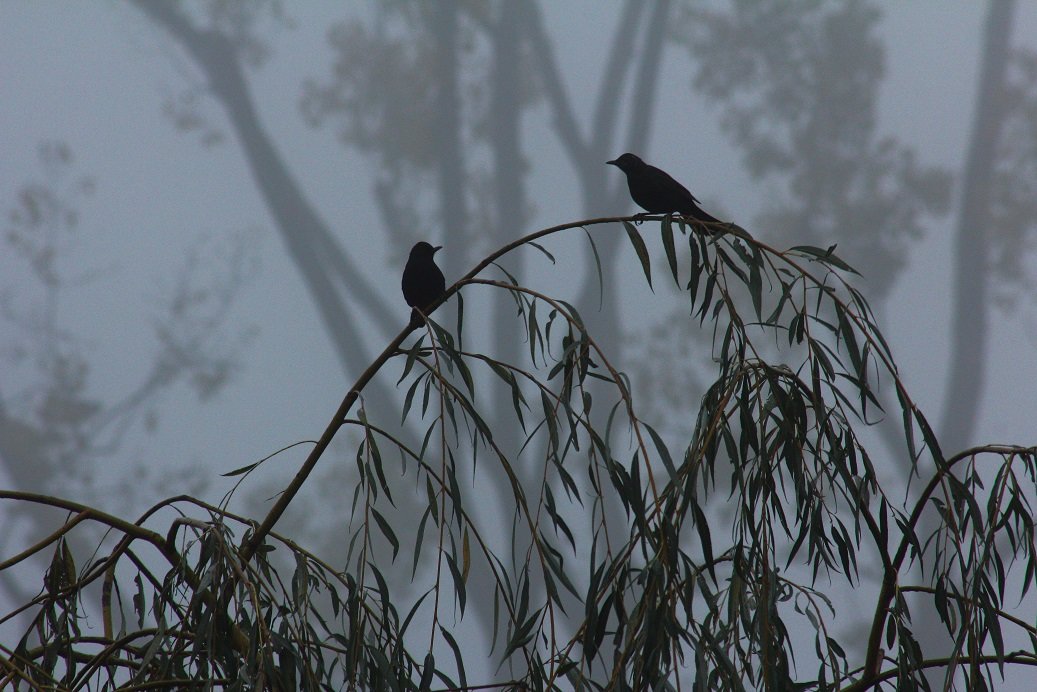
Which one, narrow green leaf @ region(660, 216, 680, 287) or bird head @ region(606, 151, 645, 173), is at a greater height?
bird head @ region(606, 151, 645, 173)

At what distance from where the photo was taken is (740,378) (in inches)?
55.7

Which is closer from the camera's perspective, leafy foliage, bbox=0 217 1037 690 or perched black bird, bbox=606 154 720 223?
leafy foliage, bbox=0 217 1037 690

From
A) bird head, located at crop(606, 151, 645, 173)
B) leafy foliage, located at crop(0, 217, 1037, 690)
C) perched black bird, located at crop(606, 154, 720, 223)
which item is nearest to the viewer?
leafy foliage, located at crop(0, 217, 1037, 690)

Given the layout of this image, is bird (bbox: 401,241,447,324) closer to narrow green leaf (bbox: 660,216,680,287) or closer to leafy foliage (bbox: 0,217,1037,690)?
leafy foliage (bbox: 0,217,1037,690)

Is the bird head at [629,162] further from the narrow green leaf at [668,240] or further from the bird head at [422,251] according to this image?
the narrow green leaf at [668,240]

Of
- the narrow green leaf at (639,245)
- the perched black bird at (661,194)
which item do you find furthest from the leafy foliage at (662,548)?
the perched black bird at (661,194)

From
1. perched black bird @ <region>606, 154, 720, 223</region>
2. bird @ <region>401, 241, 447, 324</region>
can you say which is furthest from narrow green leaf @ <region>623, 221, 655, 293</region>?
bird @ <region>401, 241, 447, 324</region>

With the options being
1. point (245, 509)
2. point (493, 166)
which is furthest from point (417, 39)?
point (245, 509)

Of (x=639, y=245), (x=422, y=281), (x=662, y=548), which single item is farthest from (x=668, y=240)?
(x=422, y=281)

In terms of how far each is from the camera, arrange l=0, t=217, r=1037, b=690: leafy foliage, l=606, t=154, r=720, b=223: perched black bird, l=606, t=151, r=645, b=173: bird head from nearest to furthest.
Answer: l=0, t=217, r=1037, b=690: leafy foliage, l=606, t=154, r=720, b=223: perched black bird, l=606, t=151, r=645, b=173: bird head

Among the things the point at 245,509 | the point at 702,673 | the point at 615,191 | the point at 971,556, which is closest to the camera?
the point at 702,673

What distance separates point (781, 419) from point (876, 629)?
1.13 ft

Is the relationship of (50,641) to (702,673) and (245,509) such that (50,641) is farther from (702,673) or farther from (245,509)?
(245,509)

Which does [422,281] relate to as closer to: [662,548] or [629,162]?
[629,162]
